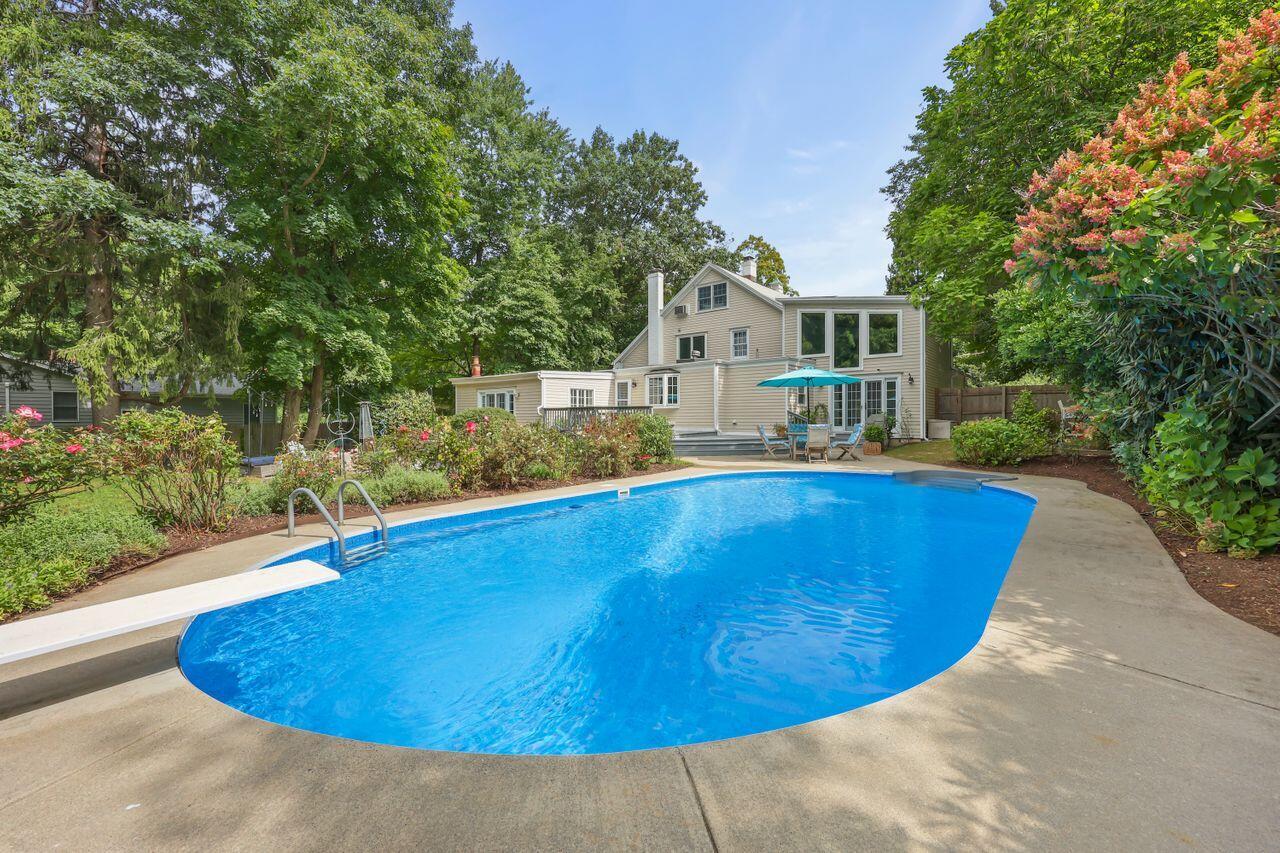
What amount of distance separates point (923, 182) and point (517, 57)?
19.6 meters

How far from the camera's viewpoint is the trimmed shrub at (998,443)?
37.2 feet

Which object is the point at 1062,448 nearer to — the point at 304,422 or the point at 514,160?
the point at 304,422

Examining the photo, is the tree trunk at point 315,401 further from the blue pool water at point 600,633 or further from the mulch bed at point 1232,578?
the mulch bed at point 1232,578

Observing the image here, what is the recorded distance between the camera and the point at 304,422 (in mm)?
16578

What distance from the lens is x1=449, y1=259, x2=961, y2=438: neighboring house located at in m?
17.5

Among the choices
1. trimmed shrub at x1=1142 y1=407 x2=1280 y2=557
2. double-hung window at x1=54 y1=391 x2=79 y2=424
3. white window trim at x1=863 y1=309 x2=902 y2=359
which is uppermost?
white window trim at x1=863 y1=309 x2=902 y2=359

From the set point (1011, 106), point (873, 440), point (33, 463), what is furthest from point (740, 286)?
point (33, 463)

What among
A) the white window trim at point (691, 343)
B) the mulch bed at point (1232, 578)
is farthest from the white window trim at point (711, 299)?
the mulch bed at point (1232, 578)

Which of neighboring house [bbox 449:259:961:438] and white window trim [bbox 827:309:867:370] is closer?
neighboring house [bbox 449:259:961:438]

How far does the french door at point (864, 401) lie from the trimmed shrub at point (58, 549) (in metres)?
17.7

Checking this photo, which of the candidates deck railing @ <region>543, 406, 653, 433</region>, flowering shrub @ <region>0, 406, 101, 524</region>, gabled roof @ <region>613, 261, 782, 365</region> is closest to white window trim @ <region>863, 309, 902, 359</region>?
gabled roof @ <region>613, 261, 782, 365</region>

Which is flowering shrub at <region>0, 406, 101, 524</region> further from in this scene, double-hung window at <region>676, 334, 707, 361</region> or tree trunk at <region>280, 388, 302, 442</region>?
double-hung window at <region>676, 334, 707, 361</region>

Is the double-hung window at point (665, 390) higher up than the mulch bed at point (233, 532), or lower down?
higher up

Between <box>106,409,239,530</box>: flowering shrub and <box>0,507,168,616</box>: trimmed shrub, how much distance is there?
1.85ft
